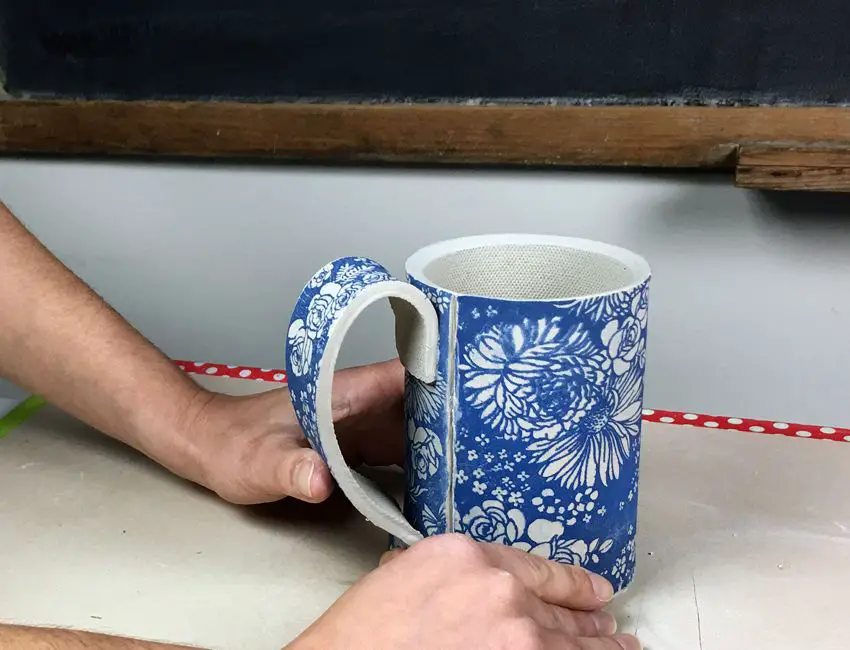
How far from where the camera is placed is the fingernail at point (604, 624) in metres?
0.44

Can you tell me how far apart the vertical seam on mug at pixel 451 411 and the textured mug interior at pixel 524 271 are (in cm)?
6

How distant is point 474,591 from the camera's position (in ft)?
1.31

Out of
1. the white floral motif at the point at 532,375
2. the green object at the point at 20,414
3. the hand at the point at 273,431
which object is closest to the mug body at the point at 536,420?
the white floral motif at the point at 532,375

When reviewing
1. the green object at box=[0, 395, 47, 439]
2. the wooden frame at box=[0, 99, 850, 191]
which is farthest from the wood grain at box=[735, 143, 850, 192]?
the green object at box=[0, 395, 47, 439]

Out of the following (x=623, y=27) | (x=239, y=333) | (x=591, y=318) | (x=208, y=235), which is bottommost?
(x=239, y=333)

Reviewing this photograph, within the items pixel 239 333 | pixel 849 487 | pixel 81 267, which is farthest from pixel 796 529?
pixel 81 267

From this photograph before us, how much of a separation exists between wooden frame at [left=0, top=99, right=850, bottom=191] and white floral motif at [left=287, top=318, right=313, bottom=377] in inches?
19.8

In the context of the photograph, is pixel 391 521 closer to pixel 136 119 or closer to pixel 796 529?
pixel 796 529

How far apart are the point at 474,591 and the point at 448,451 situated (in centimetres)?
7

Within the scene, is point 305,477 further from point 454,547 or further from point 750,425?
point 750,425

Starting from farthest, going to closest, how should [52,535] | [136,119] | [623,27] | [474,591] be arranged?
[136,119] < [623,27] < [52,535] < [474,591]

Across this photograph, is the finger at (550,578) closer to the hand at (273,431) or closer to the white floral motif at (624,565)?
the white floral motif at (624,565)

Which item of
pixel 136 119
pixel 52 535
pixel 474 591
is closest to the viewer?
pixel 474 591

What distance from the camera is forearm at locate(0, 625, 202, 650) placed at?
39cm
